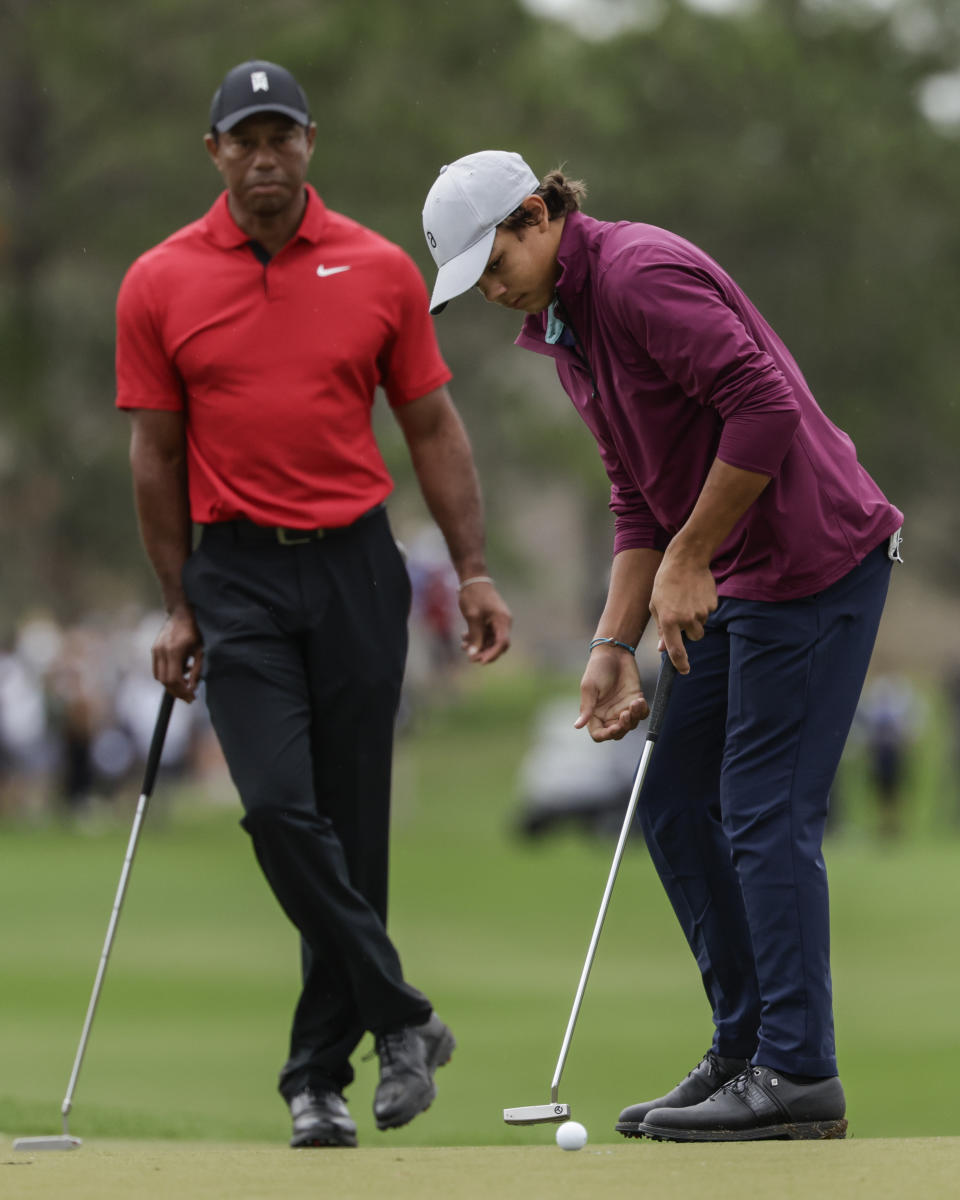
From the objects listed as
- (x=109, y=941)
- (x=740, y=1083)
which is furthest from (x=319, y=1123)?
(x=740, y=1083)

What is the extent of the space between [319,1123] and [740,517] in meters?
1.94

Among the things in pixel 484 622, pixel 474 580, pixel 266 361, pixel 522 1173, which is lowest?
pixel 522 1173

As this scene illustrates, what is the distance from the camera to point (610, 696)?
16.6 feet

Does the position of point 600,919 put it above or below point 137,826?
below

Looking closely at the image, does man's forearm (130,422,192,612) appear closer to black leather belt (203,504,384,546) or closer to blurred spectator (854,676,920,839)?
black leather belt (203,504,384,546)

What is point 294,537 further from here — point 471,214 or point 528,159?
point 528,159

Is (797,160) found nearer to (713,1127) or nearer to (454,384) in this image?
(454,384)

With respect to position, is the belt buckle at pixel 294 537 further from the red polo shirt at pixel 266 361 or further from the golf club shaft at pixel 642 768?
the golf club shaft at pixel 642 768

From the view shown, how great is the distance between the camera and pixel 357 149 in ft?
98.6

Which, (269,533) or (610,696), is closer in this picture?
(610,696)

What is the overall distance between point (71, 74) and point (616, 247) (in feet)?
93.8

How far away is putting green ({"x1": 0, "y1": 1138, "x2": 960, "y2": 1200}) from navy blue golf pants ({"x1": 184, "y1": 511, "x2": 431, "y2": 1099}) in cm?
85

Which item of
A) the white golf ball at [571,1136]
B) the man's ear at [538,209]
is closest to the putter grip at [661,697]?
the white golf ball at [571,1136]

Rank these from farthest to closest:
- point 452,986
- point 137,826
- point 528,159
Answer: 1. point 528,159
2. point 452,986
3. point 137,826
